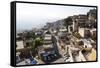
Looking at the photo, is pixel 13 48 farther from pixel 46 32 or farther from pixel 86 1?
pixel 86 1

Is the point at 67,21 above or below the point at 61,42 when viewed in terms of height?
above

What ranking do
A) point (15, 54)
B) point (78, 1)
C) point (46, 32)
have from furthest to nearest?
point (78, 1) → point (46, 32) → point (15, 54)

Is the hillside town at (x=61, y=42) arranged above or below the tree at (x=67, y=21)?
below

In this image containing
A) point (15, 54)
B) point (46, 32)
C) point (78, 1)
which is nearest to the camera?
point (15, 54)

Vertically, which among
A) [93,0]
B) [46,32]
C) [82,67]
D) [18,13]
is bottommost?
[82,67]

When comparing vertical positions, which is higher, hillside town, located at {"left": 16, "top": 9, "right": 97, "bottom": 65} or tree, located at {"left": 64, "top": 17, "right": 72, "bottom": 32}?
tree, located at {"left": 64, "top": 17, "right": 72, "bottom": 32}

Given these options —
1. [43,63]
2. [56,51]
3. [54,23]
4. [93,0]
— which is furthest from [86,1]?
[43,63]

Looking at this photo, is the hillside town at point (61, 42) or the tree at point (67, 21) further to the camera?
the tree at point (67, 21)

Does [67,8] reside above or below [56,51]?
above
